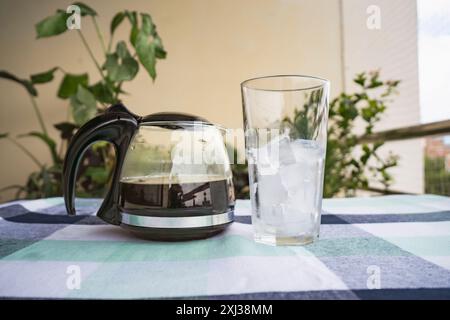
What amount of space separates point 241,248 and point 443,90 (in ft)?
3.84

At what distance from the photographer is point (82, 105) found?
53.0 inches

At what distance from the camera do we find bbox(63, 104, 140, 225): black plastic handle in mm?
404

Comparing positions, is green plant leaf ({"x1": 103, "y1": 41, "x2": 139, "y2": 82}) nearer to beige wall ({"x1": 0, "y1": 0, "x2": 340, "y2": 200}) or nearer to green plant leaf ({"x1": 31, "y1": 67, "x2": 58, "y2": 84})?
green plant leaf ({"x1": 31, "y1": 67, "x2": 58, "y2": 84})

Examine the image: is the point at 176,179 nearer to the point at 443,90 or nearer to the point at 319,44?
the point at 443,90

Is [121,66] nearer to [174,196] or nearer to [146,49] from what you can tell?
[146,49]

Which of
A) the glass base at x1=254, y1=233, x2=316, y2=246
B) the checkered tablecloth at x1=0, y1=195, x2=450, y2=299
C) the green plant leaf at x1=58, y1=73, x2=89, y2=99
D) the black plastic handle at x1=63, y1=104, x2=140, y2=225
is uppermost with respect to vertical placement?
the green plant leaf at x1=58, y1=73, x2=89, y2=99

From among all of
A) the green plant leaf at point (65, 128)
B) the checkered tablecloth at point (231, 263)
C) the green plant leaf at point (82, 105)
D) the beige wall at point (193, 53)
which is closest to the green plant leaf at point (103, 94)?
the green plant leaf at point (82, 105)

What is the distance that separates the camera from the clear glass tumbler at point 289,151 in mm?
364

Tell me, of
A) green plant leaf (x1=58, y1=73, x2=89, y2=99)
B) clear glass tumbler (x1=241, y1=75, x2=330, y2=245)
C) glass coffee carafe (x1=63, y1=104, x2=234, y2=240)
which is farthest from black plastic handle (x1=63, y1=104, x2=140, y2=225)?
green plant leaf (x1=58, y1=73, x2=89, y2=99)

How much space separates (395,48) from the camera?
1.57 metres

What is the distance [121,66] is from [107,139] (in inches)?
37.7

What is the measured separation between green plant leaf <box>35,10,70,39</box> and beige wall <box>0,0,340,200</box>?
0.62m

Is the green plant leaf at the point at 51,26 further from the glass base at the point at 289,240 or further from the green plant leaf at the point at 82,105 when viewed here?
the glass base at the point at 289,240
